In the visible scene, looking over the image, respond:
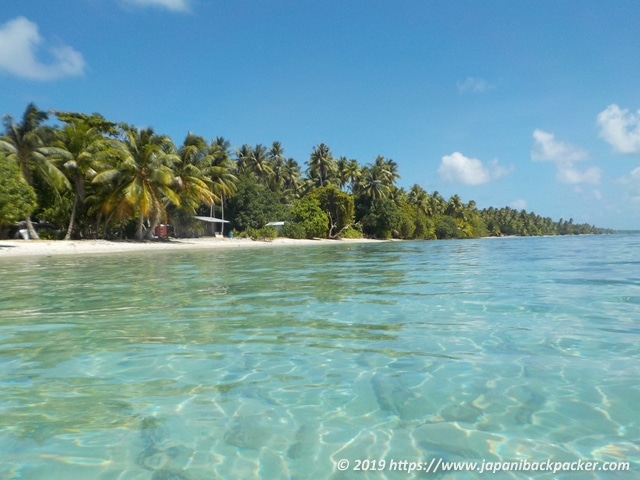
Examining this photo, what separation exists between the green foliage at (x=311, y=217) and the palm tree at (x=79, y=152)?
25.3 m

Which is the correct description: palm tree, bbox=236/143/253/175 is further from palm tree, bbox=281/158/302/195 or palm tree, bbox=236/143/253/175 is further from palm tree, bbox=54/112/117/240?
palm tree, bbox=54/112/117/240

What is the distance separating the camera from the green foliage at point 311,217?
56.0 m

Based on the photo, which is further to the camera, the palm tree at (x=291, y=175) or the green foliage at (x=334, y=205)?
the palm tree at (x=291, y=175)

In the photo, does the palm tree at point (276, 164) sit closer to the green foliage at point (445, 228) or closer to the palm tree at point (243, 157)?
the palm tree at point (243, 157)

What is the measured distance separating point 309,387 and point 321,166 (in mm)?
68413

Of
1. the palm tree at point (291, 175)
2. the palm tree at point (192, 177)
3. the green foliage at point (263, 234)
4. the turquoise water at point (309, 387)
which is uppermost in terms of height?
the palm tree at point (291, 175)

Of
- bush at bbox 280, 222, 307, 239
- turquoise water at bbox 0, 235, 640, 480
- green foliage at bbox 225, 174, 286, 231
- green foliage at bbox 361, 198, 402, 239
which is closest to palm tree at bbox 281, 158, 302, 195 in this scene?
green foliage at bbox 361, 198, 402, 239

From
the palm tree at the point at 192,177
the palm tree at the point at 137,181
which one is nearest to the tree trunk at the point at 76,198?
the palm tree at the point at 137,181

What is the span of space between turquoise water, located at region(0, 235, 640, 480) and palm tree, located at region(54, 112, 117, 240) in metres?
29.3

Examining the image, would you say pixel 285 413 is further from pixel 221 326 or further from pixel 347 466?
pixel 221 326

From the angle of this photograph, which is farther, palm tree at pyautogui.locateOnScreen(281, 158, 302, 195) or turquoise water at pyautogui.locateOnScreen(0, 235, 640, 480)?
palm tree at pyautogui.locateOnScreen(281, 158, 302, 195)

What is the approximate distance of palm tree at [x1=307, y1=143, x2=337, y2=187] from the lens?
70.9 m

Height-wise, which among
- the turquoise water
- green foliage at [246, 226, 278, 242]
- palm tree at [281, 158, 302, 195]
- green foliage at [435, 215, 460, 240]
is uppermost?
palm tree at [281, 158, 302, 195]

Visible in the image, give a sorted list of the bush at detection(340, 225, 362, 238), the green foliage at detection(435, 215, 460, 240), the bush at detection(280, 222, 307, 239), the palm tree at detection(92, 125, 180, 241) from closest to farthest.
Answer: the palm tree at detection(92, 125, 180, 241)
the bush at detection(280, 222, 307, 239)
the bush at detection(340, 225, 362, 238)
the green foliage at detection(435, 215, 460, 240)
